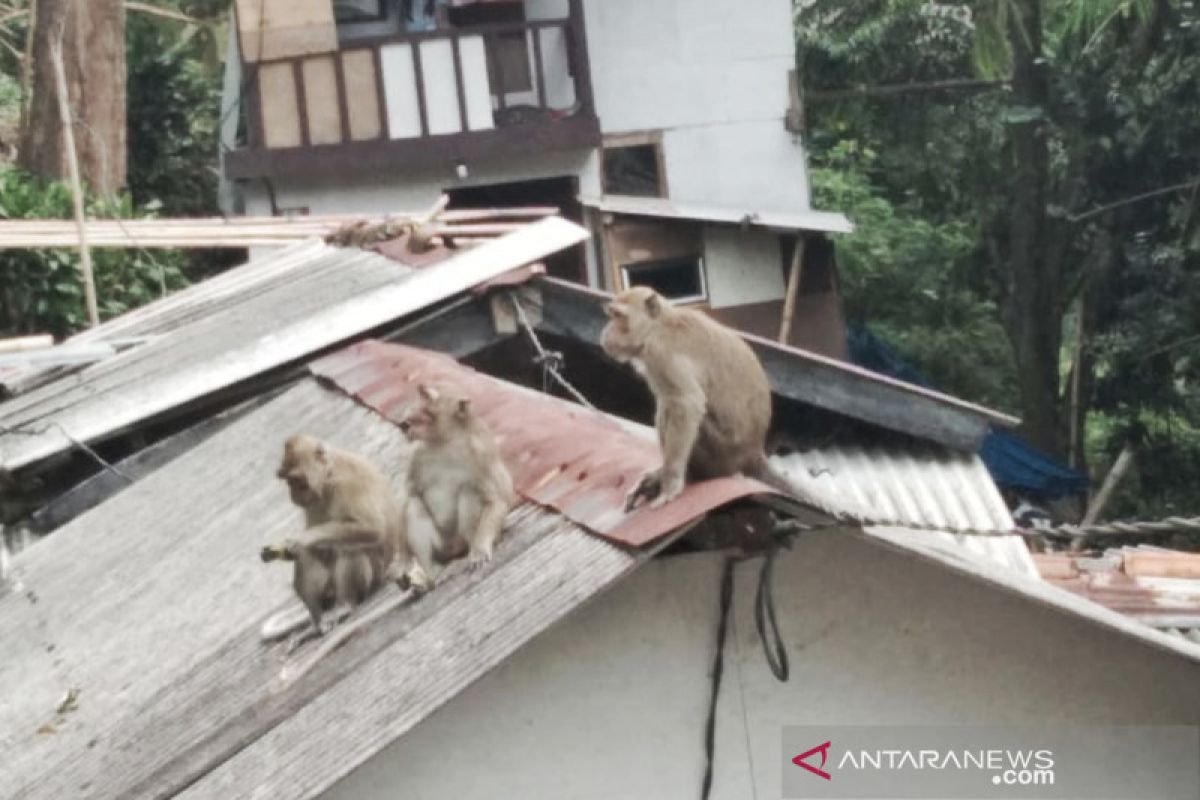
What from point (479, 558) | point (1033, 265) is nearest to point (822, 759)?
point (479, 558)

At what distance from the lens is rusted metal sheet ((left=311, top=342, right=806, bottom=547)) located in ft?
18.3

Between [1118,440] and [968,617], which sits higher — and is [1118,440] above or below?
below

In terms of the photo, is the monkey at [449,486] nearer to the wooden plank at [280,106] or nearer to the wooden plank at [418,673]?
the wooden plank at [418,673]

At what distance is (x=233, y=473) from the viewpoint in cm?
875

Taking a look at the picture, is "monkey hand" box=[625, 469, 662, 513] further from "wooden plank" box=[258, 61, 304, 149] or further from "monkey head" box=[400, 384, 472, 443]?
"wooden plank" box=[258, 61, 304, 149]

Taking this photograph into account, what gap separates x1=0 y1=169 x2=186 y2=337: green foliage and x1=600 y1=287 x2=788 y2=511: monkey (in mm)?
12422

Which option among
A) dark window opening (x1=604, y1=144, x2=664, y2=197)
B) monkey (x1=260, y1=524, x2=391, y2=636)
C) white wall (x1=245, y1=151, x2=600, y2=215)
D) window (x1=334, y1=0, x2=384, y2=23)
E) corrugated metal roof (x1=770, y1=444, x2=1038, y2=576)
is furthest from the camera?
dark window opening (x1=604, y1=144, x2=664, y2=197)

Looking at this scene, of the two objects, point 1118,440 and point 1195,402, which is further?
point 1118,440

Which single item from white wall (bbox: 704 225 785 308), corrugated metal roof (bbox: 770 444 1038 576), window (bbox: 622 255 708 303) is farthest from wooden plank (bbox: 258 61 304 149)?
corrugated metal roof (bbox: 770 444 1038 576)

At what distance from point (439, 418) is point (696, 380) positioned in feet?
2.62

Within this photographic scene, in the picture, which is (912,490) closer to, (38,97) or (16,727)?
(16,727)

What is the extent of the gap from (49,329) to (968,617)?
13.6 metres

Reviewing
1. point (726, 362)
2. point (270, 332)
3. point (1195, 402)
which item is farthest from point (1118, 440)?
point (726, 362)

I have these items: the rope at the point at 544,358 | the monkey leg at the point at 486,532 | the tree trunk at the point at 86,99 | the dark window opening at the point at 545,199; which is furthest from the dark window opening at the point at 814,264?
the monkey leg at the point at 486,532
